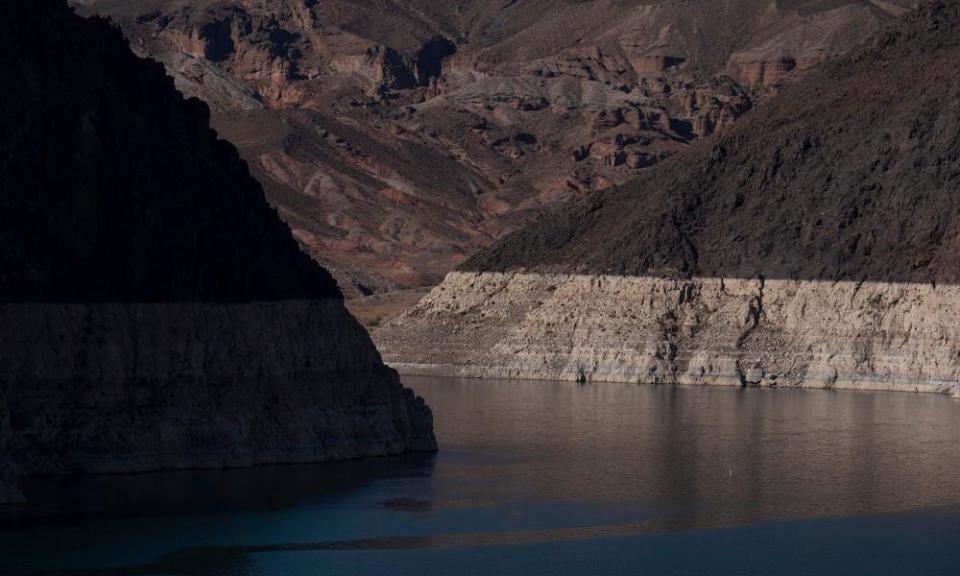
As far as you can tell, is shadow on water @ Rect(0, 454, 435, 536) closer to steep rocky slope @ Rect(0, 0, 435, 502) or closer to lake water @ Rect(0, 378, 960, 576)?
→ lake water @ Rect(0, 378, 960, 576)

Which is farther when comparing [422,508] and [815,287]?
[815,287]

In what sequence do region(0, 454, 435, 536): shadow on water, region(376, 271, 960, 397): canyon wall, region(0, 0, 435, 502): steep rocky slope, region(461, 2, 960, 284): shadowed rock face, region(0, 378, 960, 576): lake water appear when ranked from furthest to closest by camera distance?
region(461, 2, 960, 284): shadowed rock face
region(376, 271, 960, 397): canyon wall
region(0, 0, 435, 502): steep rocky slope
region(0, 454, 435, 536): shadow on water
region(0, 378, 960, 576): lake water

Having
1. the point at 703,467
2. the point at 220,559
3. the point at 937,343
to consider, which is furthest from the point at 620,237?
the point at 220,559

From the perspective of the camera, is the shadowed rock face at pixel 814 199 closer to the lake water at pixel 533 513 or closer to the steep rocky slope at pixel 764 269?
the steep rocky slope at pixel 764 269

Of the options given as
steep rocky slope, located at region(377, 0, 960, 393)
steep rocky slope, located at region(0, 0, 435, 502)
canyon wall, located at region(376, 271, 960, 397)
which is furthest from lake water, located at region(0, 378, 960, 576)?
steep rocky slope, located at region(377, 0, 960, 393)

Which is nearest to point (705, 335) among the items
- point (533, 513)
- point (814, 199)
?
point (814, 199)

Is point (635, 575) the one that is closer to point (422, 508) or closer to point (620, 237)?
point (422, 508)

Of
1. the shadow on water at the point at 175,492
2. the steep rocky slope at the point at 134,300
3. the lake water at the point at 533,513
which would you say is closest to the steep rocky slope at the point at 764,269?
the lake water at the point at 533,513

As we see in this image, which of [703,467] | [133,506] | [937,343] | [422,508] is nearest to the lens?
[133,506]
